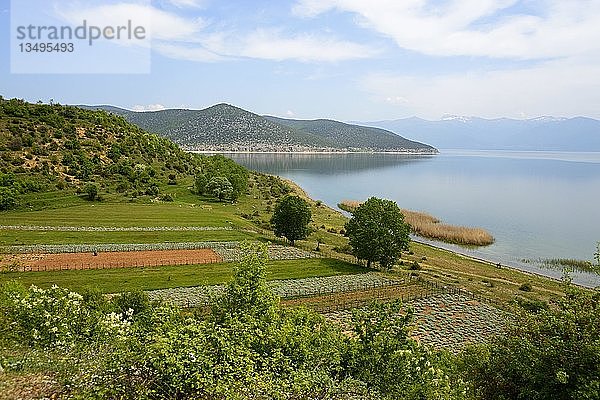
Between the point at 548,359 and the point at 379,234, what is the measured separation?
34955mm

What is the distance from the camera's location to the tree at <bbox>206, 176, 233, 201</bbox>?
89.4 meters

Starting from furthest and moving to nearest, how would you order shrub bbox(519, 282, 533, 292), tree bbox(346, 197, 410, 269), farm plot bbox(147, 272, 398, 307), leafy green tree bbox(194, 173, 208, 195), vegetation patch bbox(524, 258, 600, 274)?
leafy green tree bbox(194, 173, 208, 195), vegetation patch bbox(524, 258, 600, 274), tree bbox(346, 197, 410, 269), shrub bbox(519, 282, 533, 292), farm plot bbox(147, 272, 398, 307)

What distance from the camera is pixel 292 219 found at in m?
55.8

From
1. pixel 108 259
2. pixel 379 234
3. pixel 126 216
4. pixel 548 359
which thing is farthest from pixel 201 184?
pixel 548 359

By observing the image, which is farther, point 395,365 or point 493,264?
point 493,264

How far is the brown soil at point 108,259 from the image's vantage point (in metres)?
40.6

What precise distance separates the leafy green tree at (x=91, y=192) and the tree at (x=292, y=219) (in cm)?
3579

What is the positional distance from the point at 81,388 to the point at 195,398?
9.17 ft

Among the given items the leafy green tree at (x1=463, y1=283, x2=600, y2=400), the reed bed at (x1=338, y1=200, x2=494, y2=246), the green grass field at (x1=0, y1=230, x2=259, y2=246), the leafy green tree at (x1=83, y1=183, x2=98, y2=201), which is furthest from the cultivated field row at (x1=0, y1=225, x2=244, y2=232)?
the leafy green tree at (x1=463, y1=283, x2=600, y2=400)

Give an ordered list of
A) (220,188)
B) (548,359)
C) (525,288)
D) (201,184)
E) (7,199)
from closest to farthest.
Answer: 1. (548,359)
2. (525,288)
3. (7,199)
4. (220,188)
5. (201,184)

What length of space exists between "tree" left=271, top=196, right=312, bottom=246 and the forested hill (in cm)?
3426

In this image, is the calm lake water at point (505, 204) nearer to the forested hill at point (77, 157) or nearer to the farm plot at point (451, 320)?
the farm plot at point (451, 320)

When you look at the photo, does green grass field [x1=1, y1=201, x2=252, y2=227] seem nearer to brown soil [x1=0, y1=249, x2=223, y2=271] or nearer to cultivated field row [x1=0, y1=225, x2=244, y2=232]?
cultivated field row [x1=0, y1=225, x2=244, y2=232]

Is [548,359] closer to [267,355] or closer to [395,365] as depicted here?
[395,365]
